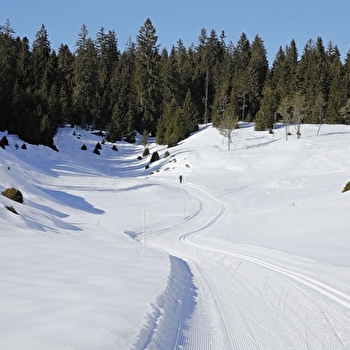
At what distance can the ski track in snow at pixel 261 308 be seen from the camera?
198 inches

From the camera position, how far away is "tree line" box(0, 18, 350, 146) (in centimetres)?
5928

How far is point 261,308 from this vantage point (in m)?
6.51

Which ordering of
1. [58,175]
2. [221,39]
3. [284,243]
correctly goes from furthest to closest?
1. [221,39]
2. [58,175]
3. [284,243]

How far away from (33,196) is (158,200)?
33.1ft

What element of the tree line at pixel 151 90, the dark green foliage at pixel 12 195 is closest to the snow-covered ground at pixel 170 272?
the dark green foliage at pixel 12 195

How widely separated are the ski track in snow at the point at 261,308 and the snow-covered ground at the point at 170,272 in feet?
0.08

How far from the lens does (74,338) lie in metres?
3.93

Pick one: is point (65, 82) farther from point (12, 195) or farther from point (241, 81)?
point (12, 195)

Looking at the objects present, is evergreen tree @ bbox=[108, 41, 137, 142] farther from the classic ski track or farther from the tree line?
the classic ski track

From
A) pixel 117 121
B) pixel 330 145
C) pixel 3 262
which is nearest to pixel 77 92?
pixel 117 121

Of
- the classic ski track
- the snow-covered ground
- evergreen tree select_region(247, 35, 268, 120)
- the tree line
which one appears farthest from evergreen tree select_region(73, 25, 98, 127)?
the classic ski track

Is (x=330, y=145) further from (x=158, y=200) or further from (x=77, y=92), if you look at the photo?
(x=77, y=92)

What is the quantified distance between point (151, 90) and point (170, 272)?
2870 inches

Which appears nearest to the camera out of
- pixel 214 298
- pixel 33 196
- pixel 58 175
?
pixel 214 298
